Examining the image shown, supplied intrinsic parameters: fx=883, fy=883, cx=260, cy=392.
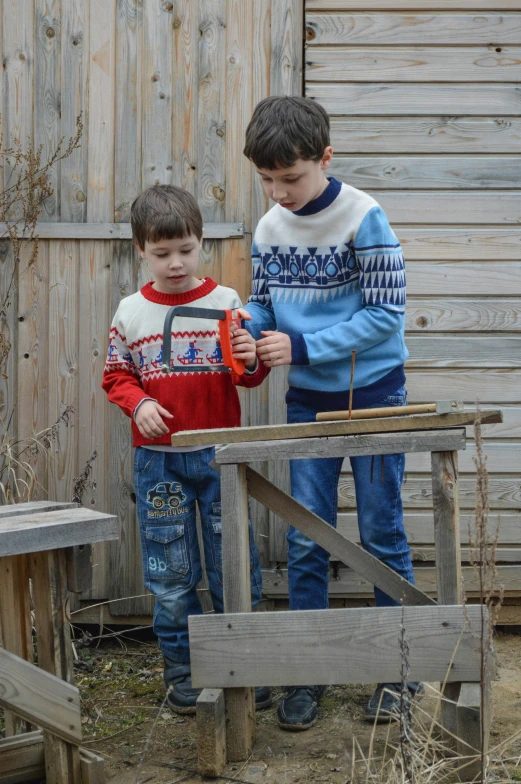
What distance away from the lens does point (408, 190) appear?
3.75 metres

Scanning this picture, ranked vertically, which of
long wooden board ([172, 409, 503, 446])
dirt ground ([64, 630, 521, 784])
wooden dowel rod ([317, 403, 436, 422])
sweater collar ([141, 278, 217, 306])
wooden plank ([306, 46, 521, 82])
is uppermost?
wooden plank ([306, 46, 521, 82])

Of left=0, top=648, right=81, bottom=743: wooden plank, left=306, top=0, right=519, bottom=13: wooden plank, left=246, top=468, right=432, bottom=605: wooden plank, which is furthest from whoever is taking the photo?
left=306, top=0, right=519, bottom=13: wooden plank

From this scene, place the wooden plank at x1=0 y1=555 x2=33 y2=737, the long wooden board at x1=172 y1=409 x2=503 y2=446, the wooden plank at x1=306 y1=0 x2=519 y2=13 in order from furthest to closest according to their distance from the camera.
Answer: the wooden plank at x1=306 y1=0 x2=519 y2=13 → the wooden plank at x1=0 y1=555 x2=33 y2=737 → the long wooden board at x1=172 y1=409 x2=503 y2=446

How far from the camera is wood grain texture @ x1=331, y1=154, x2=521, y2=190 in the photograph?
373 centimetres

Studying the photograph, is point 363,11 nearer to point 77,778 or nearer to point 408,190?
point 408,190

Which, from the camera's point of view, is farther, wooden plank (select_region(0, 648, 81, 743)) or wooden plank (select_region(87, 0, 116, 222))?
wooden plank (select_region(87, 0, 116, 222))

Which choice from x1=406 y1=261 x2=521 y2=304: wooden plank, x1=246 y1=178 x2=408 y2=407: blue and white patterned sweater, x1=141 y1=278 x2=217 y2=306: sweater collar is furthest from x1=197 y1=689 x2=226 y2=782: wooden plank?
x1=406 y1=261 x2=521 y2=304: wooden plank

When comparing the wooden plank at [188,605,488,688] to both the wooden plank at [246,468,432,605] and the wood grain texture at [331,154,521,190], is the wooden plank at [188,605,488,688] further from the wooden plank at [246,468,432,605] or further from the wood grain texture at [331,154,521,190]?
the wood grain texture at [331,154,521,190]

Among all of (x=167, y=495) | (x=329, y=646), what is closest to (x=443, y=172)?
(x=167, y=495)

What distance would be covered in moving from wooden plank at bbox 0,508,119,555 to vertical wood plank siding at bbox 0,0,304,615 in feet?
4.64

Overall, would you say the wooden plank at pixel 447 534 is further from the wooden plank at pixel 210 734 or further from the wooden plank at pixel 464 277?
the wooden plank at pixel 464 277

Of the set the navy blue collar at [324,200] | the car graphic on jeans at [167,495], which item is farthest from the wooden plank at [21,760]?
the navy blue collar at [324,200]

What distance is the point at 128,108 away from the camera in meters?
3.76

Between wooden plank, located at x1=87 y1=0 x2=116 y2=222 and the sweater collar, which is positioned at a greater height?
wooden plank, located at x1=87 y1=0 x2=116 y2=222
